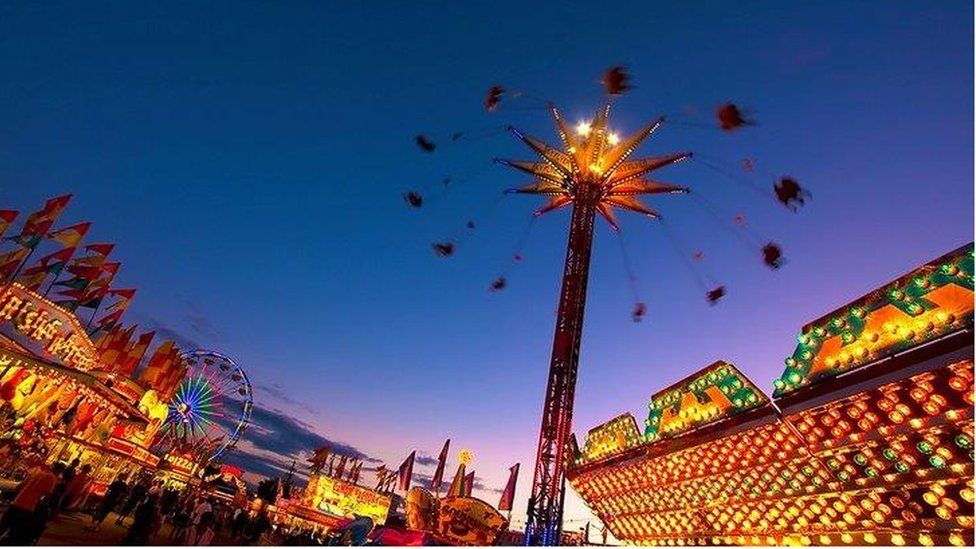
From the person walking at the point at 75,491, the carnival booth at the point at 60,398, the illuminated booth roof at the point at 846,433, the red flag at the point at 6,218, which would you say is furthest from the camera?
the red flag at the point at 6,218

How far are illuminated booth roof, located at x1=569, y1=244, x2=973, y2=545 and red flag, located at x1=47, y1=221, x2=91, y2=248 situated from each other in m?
32.6

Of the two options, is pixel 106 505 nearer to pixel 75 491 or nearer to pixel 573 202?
pixel 75 491

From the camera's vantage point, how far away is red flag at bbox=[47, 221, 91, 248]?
27109 millimetres

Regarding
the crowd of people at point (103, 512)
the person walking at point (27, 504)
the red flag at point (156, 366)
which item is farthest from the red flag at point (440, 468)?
the person walking at point (27, 504)

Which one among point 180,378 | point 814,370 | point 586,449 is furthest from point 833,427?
point 180,378

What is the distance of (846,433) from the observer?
28.8 feet

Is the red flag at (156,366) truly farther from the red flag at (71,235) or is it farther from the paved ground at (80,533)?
the paved ground at (80,533)

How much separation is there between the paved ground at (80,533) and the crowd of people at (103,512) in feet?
0.64

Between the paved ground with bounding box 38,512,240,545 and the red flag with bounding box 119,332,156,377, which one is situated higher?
the red flag with bounding box 119,332,156,377

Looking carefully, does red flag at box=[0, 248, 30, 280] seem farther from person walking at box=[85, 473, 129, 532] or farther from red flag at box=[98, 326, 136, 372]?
person walking at box=[85, 473, 129, 532]

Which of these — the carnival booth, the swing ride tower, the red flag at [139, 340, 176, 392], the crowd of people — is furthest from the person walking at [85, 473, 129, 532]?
the red flag at [139, 340, 176, 392]

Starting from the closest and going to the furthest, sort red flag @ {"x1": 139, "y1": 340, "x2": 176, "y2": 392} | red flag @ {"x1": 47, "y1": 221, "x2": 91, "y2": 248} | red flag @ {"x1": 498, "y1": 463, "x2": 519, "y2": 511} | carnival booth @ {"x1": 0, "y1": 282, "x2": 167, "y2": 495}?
1. carnival booth @ {"x1": 0, "y1": 282, "x2": 167, "y2": 495}
2. red flag @ {"x1": 47, "y1": 221, "x2": 91, "y2": 248}
3. red flag @ {"x1": 498, "y1": 463, "x2": 519, "y2": 511}
4. red flag @ {"x1": 139, "y1": 340, "x2": 176, "y2": 392}

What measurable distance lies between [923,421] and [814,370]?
72.7 inches

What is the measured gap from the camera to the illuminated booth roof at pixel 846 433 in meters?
7.34
